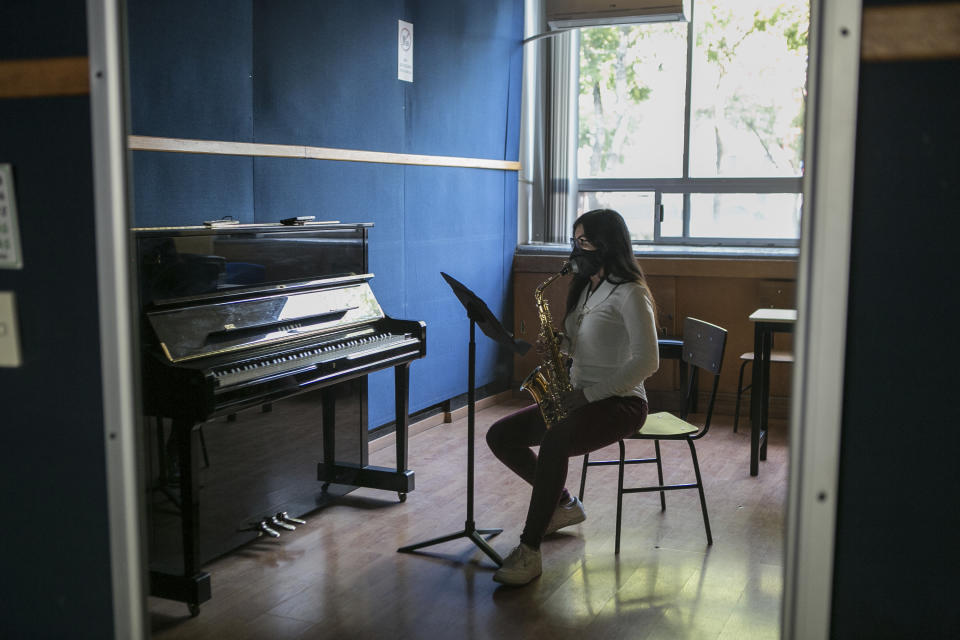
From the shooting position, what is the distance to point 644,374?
3453 millimetres

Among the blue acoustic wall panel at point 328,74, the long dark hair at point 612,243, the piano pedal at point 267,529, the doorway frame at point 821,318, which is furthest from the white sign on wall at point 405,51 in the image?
the doorway frame at point 821,318

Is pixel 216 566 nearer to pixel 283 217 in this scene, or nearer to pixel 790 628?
pixel 283 217

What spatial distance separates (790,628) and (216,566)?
99.1 inches

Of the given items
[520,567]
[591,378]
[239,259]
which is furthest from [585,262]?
[239,259]

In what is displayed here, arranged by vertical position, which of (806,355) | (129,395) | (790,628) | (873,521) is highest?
(806,355)

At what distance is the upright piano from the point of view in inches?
124

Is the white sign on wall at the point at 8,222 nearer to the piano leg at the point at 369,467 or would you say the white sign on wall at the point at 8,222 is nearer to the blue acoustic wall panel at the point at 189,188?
the blue acoustic wall panel at the point at 189,188

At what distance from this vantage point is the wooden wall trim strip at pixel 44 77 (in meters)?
1.75

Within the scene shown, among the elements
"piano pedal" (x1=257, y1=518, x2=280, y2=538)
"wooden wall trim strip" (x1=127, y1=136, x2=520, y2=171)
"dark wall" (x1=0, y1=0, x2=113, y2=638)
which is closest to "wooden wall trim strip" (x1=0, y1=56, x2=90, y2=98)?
"dark wall" (x1=0, y1=0, x2=113, y2=638)

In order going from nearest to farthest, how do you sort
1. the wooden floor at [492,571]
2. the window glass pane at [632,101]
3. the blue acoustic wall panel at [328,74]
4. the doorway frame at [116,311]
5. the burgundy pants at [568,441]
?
the doorway frame at [116,311] < the wooden floor at [492,571] < the burgundy pants at [568,441] < the blue acoustic wall panel at [328,74] < the window glass pane at [632,101]

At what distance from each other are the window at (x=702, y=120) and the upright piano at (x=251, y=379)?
324 cm

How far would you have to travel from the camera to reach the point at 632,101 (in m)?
6.94

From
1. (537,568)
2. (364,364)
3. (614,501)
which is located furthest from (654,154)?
(537,568)

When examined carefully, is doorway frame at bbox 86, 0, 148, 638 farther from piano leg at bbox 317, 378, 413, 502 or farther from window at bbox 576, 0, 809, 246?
window at bbox 576, 0, 809, 246
